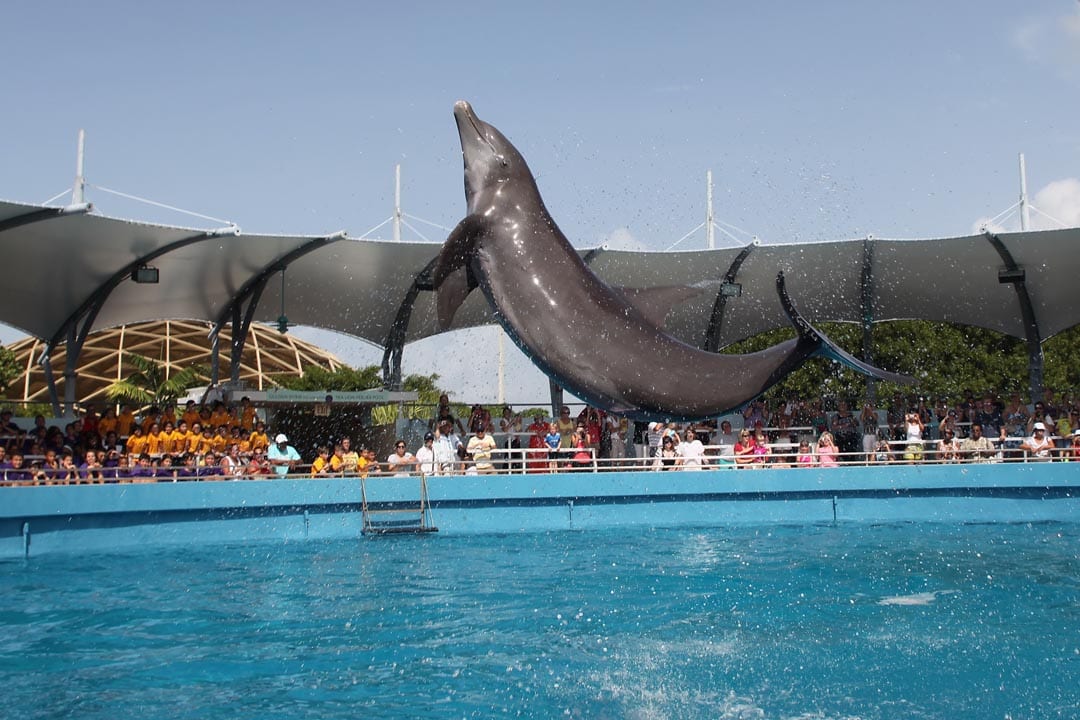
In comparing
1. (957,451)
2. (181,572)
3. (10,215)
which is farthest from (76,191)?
(957,451)

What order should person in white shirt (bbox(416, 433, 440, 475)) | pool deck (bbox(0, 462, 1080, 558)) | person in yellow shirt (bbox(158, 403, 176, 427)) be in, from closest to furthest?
pool deck (bbox(0, 462, 1080, 558)) < person in white shirt (bbox(416, 433, 440, 475)) < person in yellow shirt (bbox(158, 403, 176, 427))

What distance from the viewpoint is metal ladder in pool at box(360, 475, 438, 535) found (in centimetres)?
1402

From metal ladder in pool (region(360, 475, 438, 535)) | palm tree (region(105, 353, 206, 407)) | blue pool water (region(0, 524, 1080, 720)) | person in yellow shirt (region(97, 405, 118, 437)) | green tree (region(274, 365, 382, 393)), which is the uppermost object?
green tree (region(274, 365, 382, 393))

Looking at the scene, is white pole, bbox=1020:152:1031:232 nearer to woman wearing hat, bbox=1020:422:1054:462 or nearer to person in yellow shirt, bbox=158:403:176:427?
woman wearing hat, bbox=1020:422:1054:462

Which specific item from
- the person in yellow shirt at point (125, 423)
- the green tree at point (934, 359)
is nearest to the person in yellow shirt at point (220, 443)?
the person in yellow shirt at point (125, 423)

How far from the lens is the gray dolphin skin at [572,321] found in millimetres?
6371

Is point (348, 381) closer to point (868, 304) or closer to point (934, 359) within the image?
point (934, 359)

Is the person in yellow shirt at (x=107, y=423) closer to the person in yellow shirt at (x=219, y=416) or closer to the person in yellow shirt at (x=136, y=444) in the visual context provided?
the person in yellow shirt at (x=136, y=444)

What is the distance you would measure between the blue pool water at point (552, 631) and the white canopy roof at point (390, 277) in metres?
6.48

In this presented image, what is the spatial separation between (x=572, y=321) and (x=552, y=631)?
9.74 ft

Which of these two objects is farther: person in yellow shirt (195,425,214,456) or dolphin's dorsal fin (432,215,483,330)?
person in yellow shirt (195,425,214,456)

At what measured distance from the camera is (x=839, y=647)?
7.64m

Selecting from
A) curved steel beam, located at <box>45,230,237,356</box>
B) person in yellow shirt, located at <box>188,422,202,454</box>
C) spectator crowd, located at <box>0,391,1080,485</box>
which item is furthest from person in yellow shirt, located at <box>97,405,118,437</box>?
curved steel beam, located at <box>45,230,237,356</box>

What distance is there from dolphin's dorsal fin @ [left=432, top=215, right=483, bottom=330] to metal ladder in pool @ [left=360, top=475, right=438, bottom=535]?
25.7 ft
